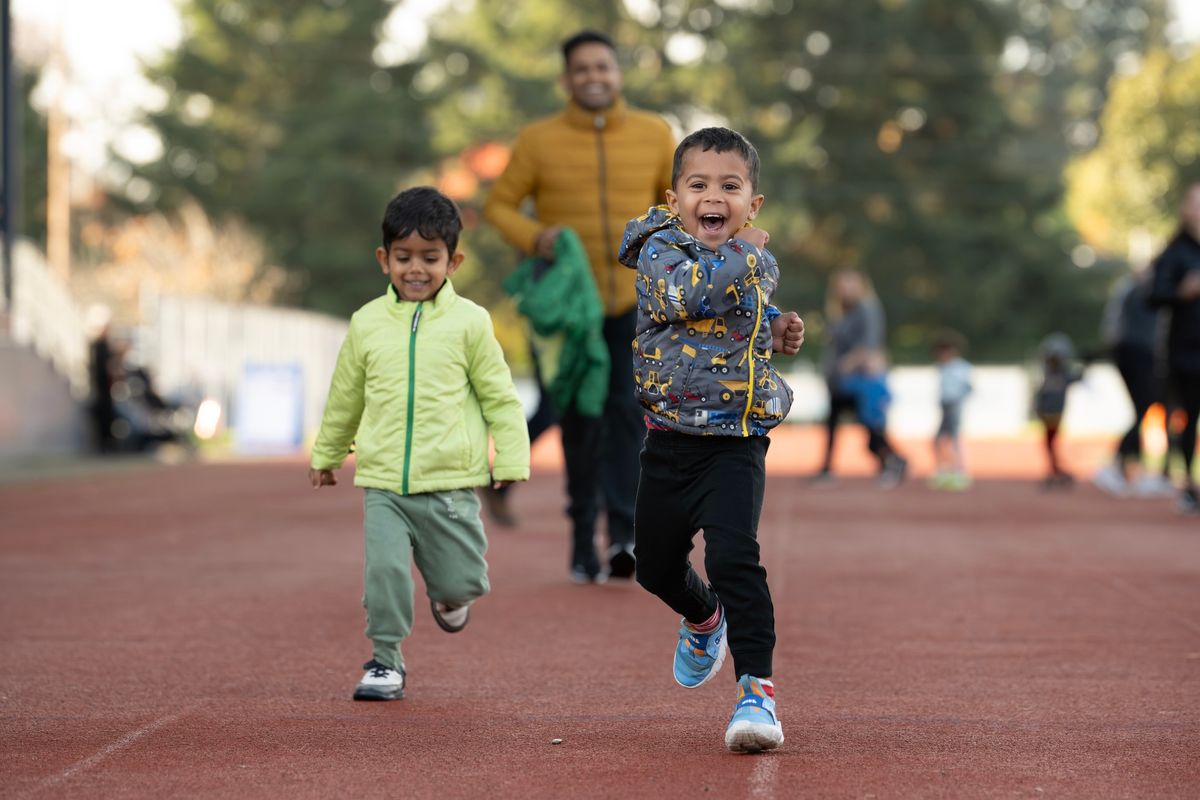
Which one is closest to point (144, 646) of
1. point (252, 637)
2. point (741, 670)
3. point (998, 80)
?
point (252, 637)

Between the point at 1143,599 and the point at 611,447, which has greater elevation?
the point at 611,447

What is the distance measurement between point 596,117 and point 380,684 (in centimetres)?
356

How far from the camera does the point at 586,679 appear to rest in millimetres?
6008

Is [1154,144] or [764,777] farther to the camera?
[1154,144]

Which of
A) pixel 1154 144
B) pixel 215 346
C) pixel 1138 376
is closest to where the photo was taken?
pixel 1138 376

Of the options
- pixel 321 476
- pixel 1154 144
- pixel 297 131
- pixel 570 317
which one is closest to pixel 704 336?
pixel 321 476

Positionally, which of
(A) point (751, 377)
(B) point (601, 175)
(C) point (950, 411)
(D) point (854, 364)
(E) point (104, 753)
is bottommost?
(C) point (950, 411)

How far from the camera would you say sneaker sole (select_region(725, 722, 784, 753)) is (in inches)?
185

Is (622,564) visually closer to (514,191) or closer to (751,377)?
(514,191)

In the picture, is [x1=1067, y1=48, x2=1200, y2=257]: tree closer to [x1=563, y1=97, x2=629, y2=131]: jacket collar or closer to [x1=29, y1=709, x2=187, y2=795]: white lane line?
[x1=563, y1=97, x2=629, y2=131]: jacket collar

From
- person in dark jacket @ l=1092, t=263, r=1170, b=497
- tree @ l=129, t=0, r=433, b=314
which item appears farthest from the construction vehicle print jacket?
tree @ l=129, t=0, r=433, b=314

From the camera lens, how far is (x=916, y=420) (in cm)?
4147

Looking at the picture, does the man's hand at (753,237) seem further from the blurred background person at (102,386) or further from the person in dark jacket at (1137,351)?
the blurred background person at (102,386)

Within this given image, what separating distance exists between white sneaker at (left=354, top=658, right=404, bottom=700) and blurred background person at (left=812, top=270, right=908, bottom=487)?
12521mm
